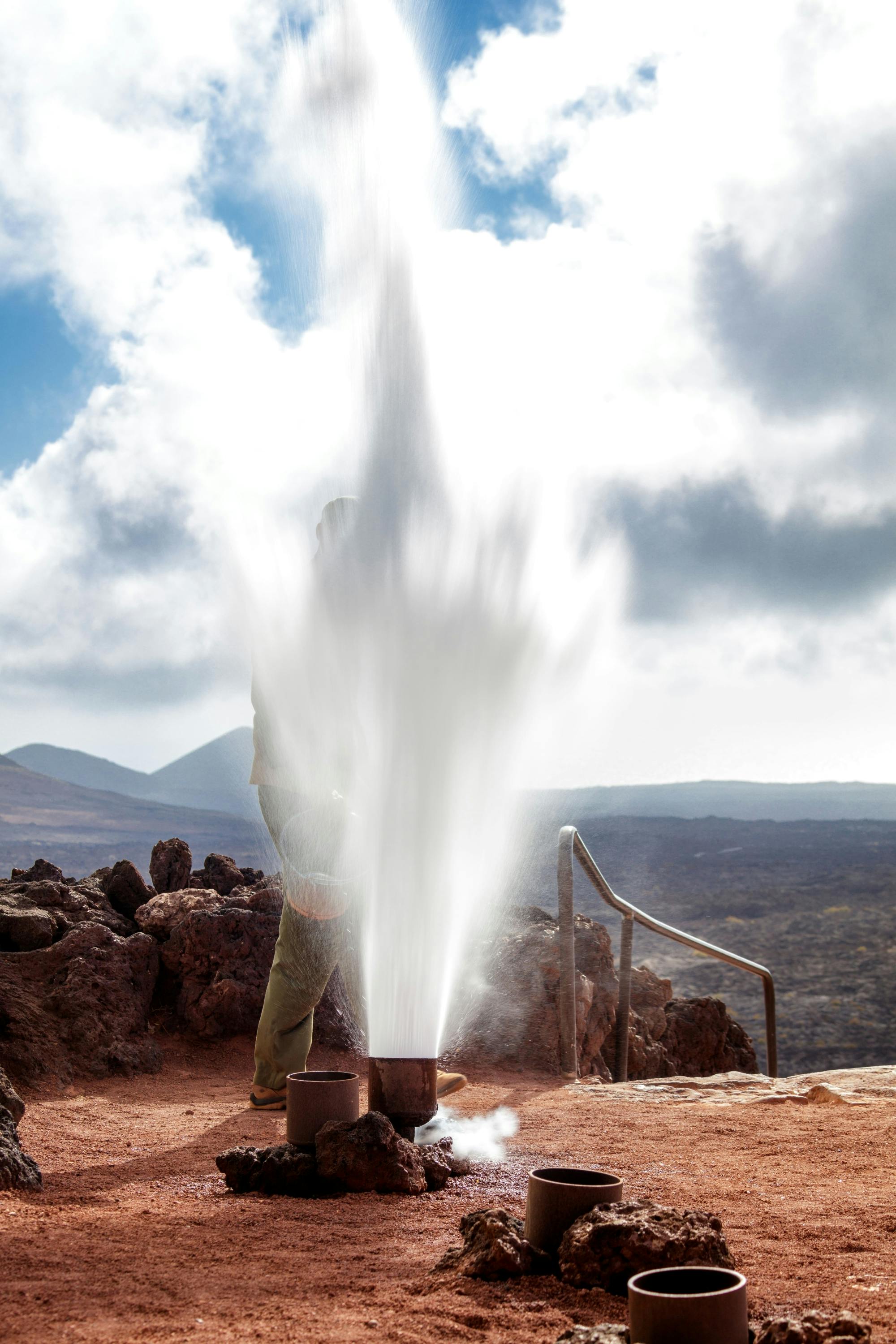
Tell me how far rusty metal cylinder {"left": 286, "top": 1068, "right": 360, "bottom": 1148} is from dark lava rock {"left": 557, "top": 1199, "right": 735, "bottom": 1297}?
1361 millimetres

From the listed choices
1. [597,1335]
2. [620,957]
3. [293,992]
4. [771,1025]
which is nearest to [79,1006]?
[293,992]

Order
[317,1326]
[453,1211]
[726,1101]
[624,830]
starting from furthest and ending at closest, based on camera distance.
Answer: [624,830] < [726,1101] < [453,1211] < [317,1326]

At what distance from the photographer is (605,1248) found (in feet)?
8.13

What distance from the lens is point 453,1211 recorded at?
3234mm

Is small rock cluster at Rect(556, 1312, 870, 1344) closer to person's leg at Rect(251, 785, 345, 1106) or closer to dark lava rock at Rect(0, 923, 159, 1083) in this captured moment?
person's leg at Rect(251, 785, 345, 1106)

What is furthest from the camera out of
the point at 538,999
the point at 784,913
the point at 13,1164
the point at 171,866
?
the point at 784,913

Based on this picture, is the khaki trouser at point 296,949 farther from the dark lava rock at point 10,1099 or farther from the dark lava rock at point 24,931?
the dark lava rock at point 24,931

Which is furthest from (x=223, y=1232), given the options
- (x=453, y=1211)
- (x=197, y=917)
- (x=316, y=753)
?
(x=197, y=917)

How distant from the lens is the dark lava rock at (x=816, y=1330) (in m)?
1.94

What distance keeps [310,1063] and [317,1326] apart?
17.6 ft

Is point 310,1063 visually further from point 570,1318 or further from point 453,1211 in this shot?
point 570,1318

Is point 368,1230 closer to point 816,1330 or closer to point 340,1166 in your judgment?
point 340,1166

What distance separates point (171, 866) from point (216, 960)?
1633 millimetres

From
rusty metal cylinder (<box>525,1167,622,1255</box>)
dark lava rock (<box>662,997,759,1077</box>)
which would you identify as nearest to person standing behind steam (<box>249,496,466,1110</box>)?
rusty metal cylinder (<box>525,1167,622,1255</box>)
